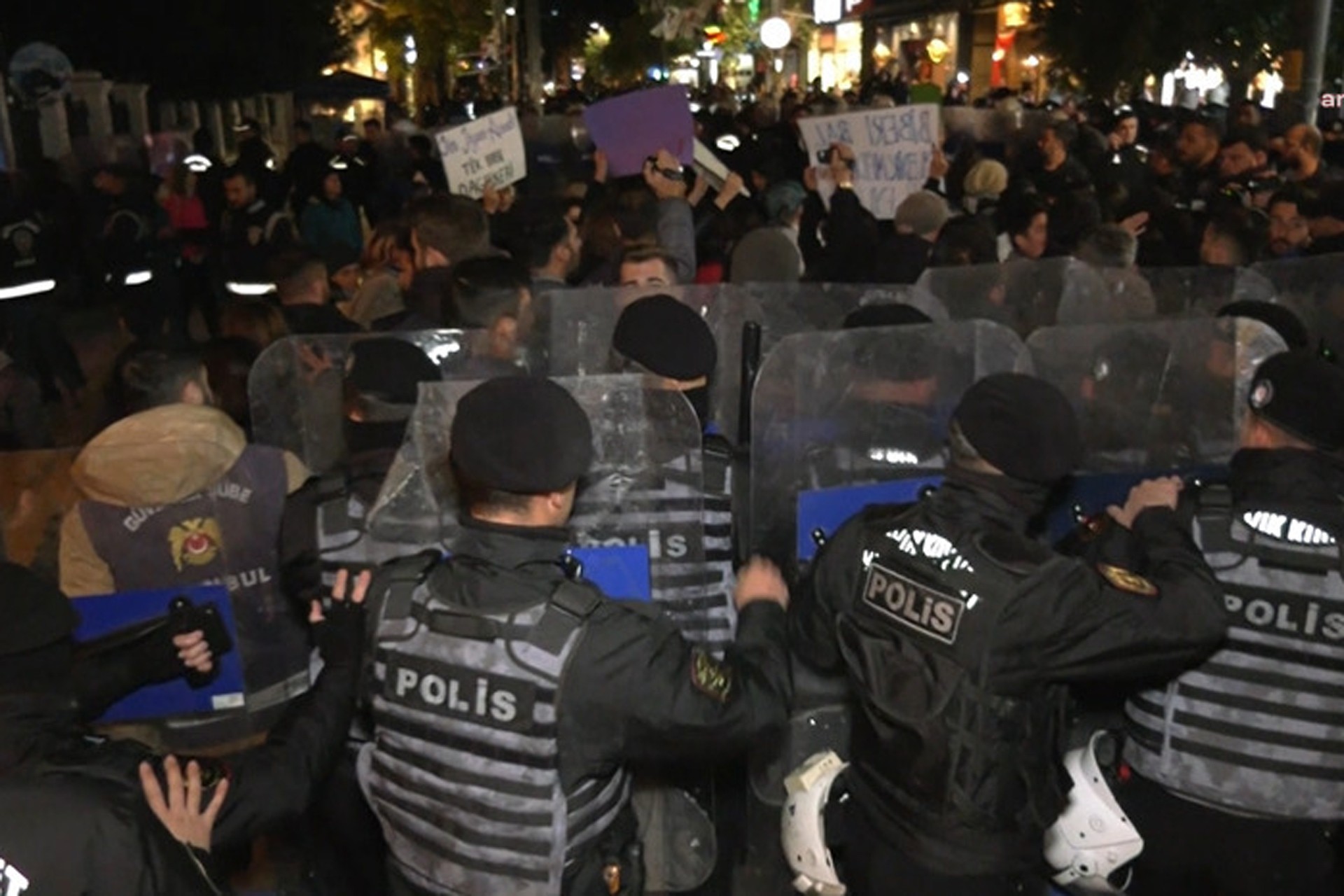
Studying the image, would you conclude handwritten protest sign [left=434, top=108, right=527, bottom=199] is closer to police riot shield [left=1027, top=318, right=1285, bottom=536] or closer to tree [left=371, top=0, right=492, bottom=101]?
police riot shield [left=1027, top=318, right=1285, bottom=536]

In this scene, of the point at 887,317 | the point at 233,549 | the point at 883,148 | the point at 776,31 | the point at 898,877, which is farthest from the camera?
the point at 776,31

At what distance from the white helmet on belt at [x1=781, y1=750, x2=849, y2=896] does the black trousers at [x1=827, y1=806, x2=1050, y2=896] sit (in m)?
0.06

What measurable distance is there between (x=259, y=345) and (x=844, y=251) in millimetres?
4076

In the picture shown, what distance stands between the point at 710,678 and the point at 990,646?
0.62 m

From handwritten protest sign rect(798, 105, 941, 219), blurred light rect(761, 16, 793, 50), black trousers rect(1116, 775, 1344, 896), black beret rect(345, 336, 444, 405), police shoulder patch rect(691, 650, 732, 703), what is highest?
blurred light rect(761, 16, 793, 50)

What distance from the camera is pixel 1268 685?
3.13 m

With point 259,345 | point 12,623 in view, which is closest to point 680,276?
point 259,345

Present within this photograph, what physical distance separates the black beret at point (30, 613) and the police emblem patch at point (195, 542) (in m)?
1.32

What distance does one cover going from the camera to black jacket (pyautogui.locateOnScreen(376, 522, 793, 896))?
96.6 inches

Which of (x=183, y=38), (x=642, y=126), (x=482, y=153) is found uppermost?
(x=183, y=38)

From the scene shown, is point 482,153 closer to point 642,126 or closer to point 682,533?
point 642,126

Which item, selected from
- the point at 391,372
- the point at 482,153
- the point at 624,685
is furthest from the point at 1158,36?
the point at 624,685

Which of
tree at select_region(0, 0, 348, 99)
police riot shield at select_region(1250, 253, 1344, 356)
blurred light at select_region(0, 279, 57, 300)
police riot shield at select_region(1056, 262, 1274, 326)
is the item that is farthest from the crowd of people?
tree at select_region(0, 0, 348, 99)

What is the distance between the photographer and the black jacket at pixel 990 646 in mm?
2752
